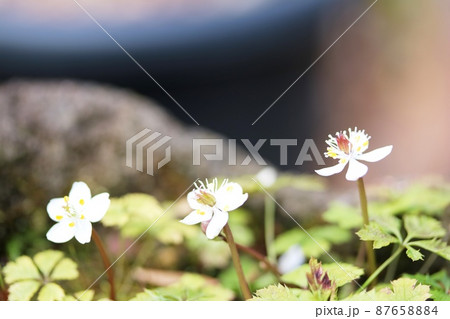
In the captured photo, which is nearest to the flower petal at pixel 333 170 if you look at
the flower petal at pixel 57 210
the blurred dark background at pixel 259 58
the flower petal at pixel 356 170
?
the flower petal at pixel 356 170

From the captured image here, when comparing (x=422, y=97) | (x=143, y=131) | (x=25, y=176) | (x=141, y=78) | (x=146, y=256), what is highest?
(x=141, y=78)

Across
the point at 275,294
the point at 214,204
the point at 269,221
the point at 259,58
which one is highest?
the point at 259,58

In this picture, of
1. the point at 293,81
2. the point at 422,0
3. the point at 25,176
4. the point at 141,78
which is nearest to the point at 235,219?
the point at 25,176

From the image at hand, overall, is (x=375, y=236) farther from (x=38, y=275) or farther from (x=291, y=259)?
(x=38, y=275)

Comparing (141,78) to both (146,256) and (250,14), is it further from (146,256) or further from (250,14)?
(146,256)

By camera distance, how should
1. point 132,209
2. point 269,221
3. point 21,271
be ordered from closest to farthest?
point 21,271 → point 132,209 → point 269,221

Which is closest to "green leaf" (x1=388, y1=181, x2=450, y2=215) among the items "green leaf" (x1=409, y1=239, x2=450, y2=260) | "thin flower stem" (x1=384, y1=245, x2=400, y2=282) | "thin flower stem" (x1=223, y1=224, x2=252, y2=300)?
"thin flower stem" (x1=384, y1=245, x2=400, y2=282)

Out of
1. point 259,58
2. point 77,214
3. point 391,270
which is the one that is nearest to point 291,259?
point 391,270

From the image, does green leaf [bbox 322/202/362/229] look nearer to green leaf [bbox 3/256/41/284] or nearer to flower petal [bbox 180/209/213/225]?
flower petal [bbox 180/209/213/225]
